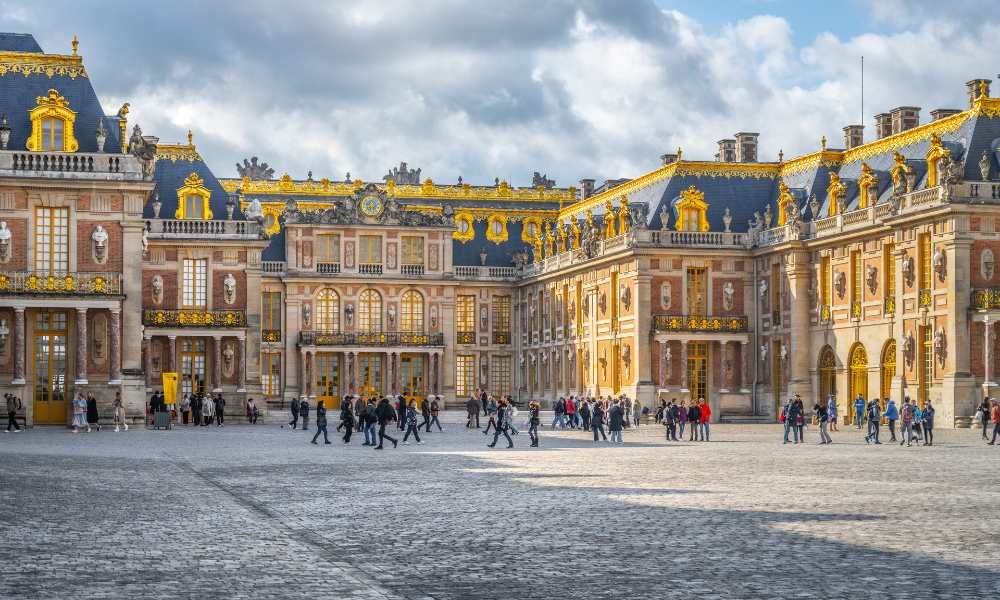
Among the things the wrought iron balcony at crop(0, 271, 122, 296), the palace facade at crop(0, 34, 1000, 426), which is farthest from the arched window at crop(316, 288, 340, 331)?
the wrought iron balcony at crop(0, 271, 122, 296)

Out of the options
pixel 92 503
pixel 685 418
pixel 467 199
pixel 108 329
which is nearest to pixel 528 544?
pixel 92 503

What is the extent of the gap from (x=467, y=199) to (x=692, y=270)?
2321 centimetres

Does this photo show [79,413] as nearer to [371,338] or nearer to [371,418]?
[371,418]

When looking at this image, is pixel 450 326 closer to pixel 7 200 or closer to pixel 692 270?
pixel 692 270

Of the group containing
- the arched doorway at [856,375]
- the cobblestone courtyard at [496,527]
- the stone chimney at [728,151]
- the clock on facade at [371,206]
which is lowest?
the cobblestone courtyard at [496,527]

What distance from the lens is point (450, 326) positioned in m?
80.4

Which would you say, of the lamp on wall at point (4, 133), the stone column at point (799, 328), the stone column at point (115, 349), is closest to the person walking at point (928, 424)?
the stone column at point (799, 328)

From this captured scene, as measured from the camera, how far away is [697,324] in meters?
63.1

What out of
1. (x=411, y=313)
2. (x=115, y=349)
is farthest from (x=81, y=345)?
(x=411, y=313)

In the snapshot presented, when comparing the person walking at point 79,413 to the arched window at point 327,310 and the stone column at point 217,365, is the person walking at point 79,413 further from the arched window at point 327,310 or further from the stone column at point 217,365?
the arched window at point 327,310

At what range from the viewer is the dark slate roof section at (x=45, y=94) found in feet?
156

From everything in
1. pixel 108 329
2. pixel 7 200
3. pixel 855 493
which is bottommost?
pixel 855 493

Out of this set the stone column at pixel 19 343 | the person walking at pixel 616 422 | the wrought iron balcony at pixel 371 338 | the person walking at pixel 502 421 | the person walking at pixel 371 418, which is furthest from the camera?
the wrought iron balcony at pixel 371 338

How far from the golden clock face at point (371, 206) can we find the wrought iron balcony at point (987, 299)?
3796 cm
